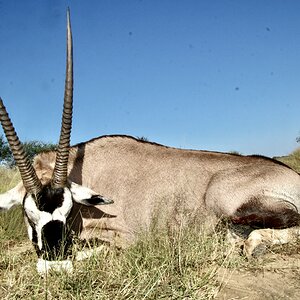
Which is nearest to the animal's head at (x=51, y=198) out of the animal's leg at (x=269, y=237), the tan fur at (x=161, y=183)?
the tan fur at (x=161, y=183)

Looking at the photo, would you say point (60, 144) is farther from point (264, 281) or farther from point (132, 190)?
point (264, 281)

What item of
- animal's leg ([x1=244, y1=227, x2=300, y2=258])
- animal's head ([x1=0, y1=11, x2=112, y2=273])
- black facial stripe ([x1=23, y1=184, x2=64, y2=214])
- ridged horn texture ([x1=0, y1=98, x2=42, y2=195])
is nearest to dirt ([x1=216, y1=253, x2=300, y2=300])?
animal's leg ([x1=244, y1=227, x2=300, y2=258])

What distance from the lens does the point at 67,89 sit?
4977mm

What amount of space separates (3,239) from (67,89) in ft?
8.25

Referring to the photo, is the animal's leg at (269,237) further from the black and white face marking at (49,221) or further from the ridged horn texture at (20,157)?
the ridged horn texture at (20,157)

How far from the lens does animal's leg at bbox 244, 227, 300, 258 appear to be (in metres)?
4.68

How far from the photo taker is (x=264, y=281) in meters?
3.84

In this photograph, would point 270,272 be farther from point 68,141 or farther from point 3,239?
point 3,239

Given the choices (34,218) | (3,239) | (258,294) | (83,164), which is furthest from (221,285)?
(3,239)

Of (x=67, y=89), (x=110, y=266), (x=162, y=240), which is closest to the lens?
(x=110, y=266)

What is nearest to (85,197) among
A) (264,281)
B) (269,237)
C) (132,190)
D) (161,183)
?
(132,190)

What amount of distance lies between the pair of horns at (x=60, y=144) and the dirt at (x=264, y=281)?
2.05 meters

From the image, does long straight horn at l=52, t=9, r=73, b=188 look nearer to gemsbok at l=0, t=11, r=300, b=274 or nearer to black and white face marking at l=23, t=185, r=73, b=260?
gemsbok at l=0, t=11, r=300, b=274

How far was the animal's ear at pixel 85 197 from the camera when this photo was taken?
529 cm
